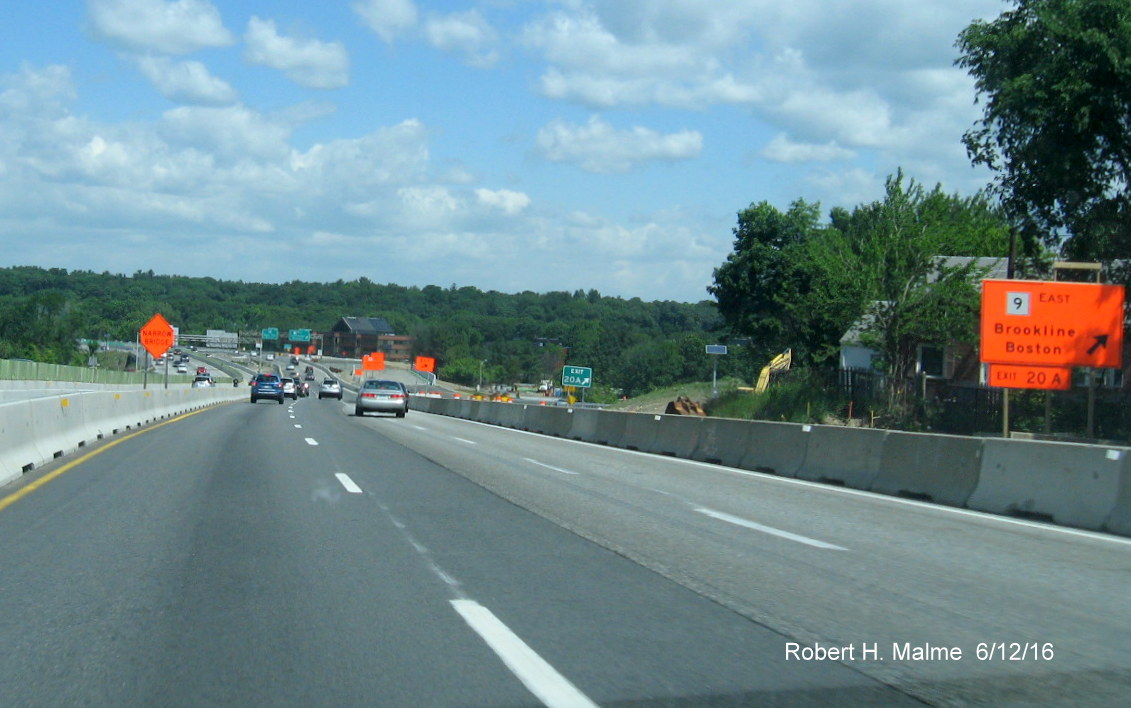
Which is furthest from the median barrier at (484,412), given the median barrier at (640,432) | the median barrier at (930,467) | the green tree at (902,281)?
the median barrier at (930,467)

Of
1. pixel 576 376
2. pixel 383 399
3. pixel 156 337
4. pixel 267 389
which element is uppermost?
pixel 156 337

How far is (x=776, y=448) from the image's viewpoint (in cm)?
1833

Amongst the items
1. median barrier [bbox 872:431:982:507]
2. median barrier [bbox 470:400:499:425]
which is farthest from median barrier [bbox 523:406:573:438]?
median barrier [bbox 872:431:982:507]

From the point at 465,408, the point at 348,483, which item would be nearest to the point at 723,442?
the point at 348,483

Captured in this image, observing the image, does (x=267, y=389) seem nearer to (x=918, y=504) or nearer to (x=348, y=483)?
(x=348, y=483)

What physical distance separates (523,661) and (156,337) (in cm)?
4359

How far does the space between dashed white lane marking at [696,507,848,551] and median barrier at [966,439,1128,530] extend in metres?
3.35

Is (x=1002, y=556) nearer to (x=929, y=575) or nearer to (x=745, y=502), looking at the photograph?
(x=929, y=575)

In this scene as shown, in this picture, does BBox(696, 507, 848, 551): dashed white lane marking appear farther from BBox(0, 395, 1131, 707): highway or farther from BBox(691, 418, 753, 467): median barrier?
BBox(691, 418, 753, 467): median barrier

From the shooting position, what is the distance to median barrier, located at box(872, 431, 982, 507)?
535 inches

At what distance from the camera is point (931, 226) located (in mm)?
47250

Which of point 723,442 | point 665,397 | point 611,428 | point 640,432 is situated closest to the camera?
point 723,442

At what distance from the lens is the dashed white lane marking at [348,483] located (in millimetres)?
13798

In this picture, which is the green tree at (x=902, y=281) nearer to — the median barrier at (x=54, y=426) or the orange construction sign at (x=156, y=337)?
the orange construction sign at (x=156, y=337)
